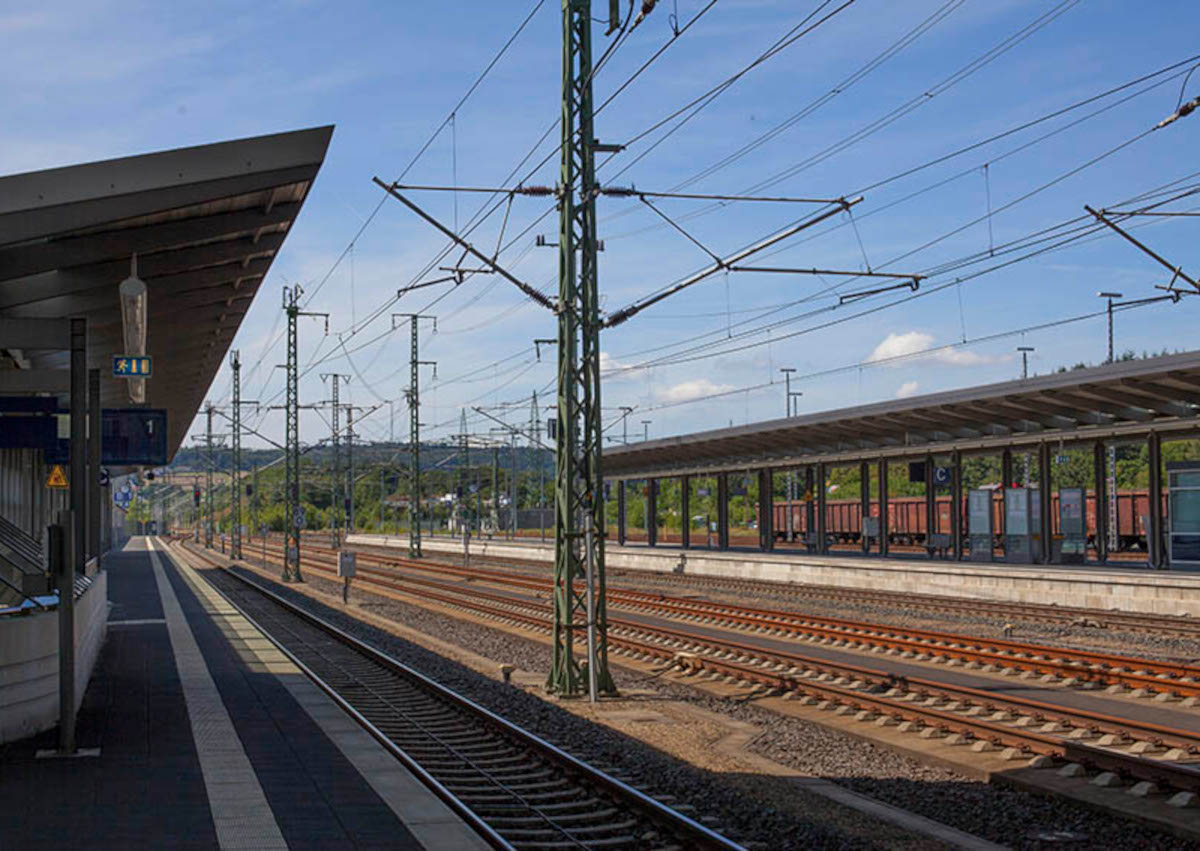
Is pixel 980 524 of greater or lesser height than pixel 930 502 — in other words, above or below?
below

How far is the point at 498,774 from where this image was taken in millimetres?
11680

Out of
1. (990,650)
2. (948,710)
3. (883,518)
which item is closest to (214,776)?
(948,710)

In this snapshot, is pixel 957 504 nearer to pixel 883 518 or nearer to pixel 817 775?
pixel 883 518

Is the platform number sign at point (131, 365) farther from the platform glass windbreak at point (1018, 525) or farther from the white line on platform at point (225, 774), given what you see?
the platform glass windbreak at point (1018, 525)

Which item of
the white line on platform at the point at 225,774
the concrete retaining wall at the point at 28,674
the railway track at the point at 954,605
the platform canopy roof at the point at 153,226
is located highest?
the platform canopy roof at the point at 153,226

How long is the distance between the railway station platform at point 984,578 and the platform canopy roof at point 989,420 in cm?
323

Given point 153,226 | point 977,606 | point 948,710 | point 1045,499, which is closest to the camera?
point 153,226

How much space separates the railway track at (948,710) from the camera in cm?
1098

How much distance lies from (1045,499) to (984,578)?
8.80 ft

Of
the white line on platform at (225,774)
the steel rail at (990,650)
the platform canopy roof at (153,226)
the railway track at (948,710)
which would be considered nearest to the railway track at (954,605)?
the steel rail at (990,650)

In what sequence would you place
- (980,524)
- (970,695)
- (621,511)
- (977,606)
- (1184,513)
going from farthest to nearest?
(621,511) < (980,524) < (1184,513) < (977,606) < (970,695)

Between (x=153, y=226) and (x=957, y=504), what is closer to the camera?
(x=153, y=226)

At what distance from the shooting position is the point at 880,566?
34.8 m

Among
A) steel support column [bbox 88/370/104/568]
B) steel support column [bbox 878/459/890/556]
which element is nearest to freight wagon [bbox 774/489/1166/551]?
steel support column [bbox 878/459/890/556]
